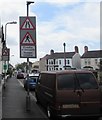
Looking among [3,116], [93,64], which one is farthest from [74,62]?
[93,64]

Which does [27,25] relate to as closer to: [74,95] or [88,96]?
[74,95]

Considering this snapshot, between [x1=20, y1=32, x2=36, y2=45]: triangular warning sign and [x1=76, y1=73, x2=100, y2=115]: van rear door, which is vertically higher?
[x1=20, y1=32, x2=36, y2=45]: triangular warning sign

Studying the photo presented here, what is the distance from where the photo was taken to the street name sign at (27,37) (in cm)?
1562

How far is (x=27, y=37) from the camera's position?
51.3 ft

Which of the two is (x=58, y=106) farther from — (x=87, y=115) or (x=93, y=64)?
(x=93, y=64)

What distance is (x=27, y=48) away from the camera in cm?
1565

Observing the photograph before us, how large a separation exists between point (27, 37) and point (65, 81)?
13.3ft

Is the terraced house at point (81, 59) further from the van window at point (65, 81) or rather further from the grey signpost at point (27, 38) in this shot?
the van window at point (65, 81)

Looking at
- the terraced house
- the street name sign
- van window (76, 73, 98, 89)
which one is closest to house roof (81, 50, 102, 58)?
the terraced house

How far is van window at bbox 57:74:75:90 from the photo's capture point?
12195 millimetres

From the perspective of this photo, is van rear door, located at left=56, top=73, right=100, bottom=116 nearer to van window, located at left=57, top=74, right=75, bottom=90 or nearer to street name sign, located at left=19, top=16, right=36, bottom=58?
van window, located at left=57, top=74, right=75, bottom=90

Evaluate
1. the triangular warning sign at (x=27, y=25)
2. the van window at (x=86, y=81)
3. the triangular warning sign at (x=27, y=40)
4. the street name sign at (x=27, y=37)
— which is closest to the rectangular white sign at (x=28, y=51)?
the street name sign at (x=27, y=37)

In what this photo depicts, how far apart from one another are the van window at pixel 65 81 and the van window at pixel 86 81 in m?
0.26

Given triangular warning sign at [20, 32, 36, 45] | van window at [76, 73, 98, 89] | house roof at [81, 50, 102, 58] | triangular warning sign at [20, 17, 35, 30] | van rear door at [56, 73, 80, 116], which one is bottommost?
van rear door at [56, 73, 80, 116]
